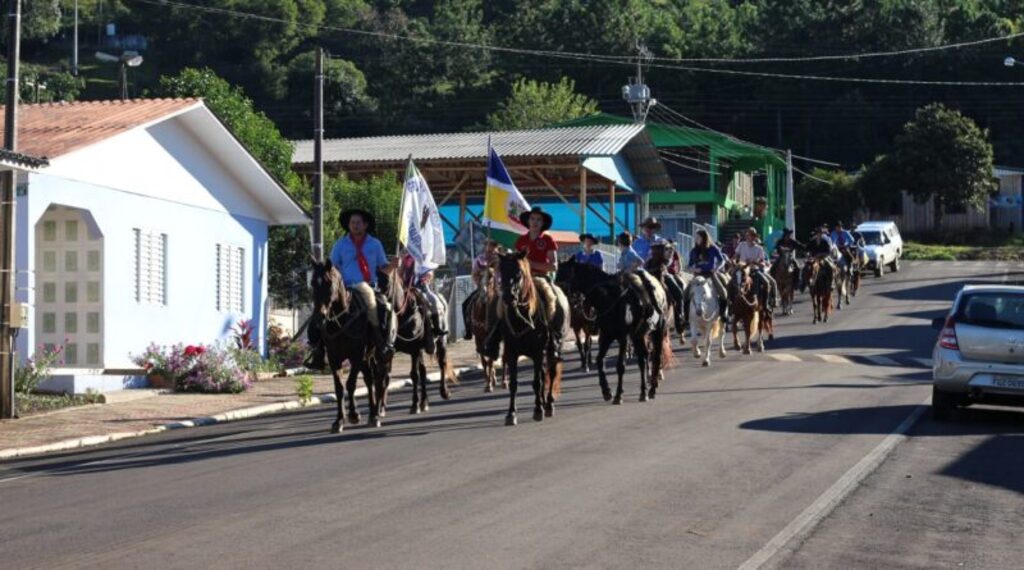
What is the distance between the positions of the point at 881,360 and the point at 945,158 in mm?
51820

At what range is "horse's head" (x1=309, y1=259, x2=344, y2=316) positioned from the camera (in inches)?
695

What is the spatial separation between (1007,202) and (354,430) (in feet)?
248

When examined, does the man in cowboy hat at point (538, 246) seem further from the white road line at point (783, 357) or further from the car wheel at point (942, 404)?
the white road line at point (783, 357)

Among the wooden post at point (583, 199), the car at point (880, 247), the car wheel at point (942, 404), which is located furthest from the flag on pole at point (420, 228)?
the car at point (880, 247)

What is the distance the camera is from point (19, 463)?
16766 millimetres

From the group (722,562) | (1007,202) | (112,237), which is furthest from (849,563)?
(1007,202)

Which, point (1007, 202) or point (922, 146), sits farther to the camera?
point (1007, 202)

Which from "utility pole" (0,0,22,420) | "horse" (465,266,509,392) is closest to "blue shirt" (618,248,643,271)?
"horse" (465,266,509,392)

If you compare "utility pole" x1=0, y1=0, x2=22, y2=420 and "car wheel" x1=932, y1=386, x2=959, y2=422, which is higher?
"utility pole" x1=0, y1=0, x2=22, y2=420

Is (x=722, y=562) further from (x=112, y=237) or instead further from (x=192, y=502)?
(x=112, y=237)

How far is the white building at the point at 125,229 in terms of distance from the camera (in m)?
25.2

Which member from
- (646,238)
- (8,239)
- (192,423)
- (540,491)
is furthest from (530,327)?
(646,238)

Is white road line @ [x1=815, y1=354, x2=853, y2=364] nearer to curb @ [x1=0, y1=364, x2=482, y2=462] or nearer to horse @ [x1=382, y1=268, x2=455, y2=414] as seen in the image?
curb @ [x1=0, y1=364, x2=482, y2=462]

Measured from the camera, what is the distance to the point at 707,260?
2866 cm
